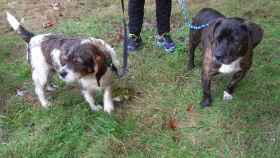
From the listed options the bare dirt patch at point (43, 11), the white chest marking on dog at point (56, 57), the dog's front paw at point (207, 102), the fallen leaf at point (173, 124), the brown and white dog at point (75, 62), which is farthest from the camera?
the bare dirt patch at point (43, 11)

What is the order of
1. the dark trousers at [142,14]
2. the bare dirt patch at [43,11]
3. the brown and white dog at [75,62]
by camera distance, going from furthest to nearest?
the bare dirt patch at [43,11]
the dark trousers at [142,14]
the brown and white dog at [75,62]

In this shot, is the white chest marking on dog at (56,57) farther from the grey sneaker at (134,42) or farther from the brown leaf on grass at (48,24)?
the brown leaf on grass at (48,24)

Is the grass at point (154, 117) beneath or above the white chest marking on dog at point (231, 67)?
beneath

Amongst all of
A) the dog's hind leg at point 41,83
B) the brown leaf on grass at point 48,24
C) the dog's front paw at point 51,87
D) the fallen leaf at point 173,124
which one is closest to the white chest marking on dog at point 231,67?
the fallen leaf at point 173,124

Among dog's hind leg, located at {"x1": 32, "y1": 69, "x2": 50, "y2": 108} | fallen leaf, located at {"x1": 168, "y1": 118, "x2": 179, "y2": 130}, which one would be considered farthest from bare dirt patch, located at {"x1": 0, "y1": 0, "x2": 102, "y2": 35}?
fallen leaf, located at {"x1": 168, "y1": 118, "x2": 179, "y2": 130}

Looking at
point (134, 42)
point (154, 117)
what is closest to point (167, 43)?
point (134, 42)

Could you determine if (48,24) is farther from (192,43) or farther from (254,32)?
(254,32)

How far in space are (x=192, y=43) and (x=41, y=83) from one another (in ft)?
6.62

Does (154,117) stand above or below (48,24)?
below

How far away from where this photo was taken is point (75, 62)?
13.7ft

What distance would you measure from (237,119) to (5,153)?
261 cm

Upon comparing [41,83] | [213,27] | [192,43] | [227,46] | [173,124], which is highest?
[213,27]

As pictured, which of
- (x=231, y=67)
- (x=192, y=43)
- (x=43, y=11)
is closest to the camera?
(x=231, y=67)

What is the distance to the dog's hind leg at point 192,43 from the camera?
205 inches
